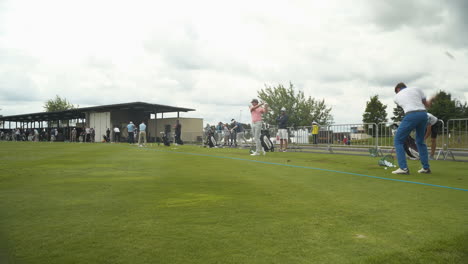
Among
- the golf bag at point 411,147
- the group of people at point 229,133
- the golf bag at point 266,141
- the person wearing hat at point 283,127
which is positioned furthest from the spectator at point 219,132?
the golf bag at point 411,147

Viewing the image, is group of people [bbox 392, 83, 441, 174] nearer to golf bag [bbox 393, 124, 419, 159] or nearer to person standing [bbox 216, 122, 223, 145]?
golf bag [bbox 393, 124, 419, 159]

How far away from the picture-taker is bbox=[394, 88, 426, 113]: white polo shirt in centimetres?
697

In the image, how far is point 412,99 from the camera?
7.00 meters

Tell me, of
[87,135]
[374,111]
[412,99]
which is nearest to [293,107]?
[374,111]

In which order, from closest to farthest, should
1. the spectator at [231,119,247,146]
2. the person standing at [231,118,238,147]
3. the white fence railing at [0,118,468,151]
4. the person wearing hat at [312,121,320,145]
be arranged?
1. the white fence railing at [0,118,468,151]
2. the person wearing hat at [312,121,320,145]
3. the spectator at [231,119,247,146]
4. the person standing at [231,118,238,147]

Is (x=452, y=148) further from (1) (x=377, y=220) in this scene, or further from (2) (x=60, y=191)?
(2) (x=60, y=191)

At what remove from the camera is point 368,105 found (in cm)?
6191

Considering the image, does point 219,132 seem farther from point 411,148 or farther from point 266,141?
point 411,148

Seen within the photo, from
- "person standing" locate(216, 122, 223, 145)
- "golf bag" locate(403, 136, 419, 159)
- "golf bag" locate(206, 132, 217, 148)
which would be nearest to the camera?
"golf bag" locate(403, 136, 419, 159)

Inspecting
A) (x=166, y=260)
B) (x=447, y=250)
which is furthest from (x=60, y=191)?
(x=447, y=250)

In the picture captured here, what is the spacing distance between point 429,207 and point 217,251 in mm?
2601

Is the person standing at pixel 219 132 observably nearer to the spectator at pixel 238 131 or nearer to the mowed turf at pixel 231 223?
the spectator at pixel 238 131

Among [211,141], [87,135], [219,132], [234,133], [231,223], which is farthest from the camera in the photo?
[87,135]

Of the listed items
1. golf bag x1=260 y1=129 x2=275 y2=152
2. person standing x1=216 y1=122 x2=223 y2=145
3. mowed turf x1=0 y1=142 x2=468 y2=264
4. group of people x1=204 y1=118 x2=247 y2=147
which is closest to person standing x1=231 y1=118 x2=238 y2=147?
group of people x1=204 y1=118 x2=247 y2=147
